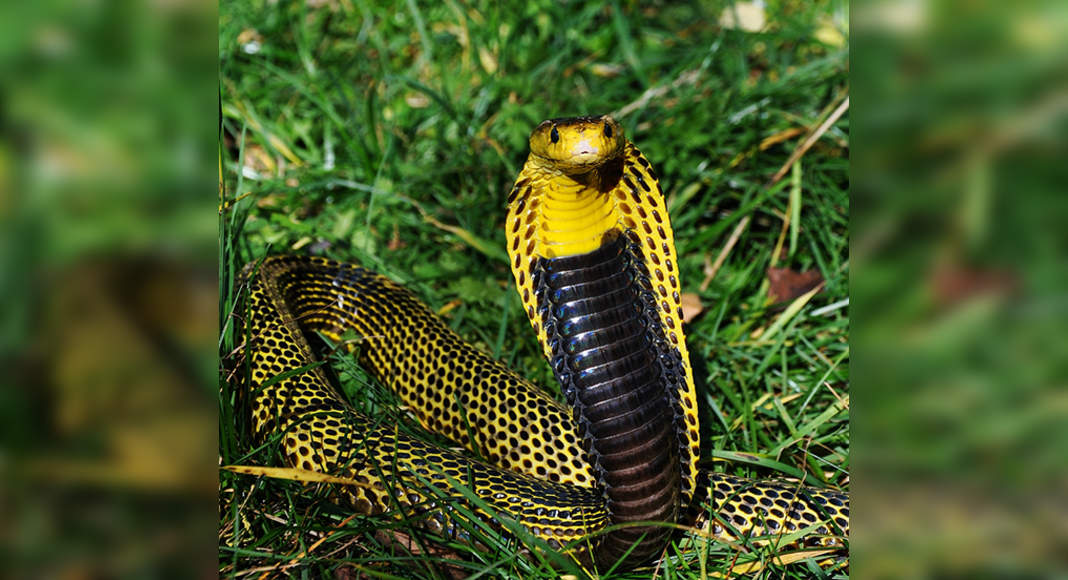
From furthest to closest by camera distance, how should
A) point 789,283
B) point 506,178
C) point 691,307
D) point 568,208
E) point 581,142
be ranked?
point 506,178 → point 789,283 → point 691,307 → point 568,208 → point 581,142

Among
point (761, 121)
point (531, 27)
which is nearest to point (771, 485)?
point (761, 121)

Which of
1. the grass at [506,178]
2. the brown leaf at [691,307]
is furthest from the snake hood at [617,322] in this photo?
the brown leaf at [691,307]
